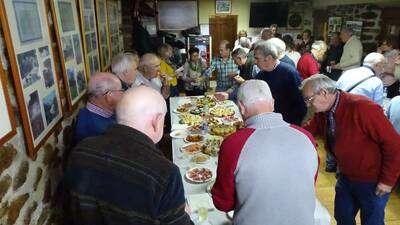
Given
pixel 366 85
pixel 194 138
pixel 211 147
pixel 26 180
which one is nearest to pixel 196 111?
pixel 194 138

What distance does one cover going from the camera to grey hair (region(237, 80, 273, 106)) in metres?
1.57

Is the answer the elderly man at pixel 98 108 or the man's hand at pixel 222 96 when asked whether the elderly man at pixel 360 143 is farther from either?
the man's hand at pixel 222 96

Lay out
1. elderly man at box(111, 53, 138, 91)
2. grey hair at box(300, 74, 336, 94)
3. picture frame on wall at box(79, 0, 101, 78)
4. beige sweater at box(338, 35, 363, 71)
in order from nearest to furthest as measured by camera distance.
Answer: grey hair at box(300, 74, 336, 94)
picture frame on wall at box(79, 0, 101, 78)
elderly man at box(111, 53, 138, 91)
beige sweater at box(338, 35, 363, 71)

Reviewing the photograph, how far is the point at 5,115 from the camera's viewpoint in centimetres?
120

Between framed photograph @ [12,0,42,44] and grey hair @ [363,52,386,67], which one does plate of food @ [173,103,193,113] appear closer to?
grey hair @ [363,52,386,67]

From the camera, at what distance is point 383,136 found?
190 centimetres

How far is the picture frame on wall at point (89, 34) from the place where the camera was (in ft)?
8.96

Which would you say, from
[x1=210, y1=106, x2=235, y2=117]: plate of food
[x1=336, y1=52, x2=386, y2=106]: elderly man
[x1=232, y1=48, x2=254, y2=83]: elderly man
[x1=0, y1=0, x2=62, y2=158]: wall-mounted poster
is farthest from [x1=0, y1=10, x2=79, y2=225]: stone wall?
[x1=232, y1=48, x2=254, y2=83]: elderly man

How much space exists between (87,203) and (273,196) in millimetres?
844

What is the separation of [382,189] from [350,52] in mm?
4292

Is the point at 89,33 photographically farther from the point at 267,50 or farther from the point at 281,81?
the point at 281,81

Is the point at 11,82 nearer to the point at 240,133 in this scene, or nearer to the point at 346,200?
the point at 240,133

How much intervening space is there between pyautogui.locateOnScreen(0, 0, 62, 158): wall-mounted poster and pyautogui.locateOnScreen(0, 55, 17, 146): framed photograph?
0.11 meters

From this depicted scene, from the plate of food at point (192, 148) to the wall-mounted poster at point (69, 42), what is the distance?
0.97m
